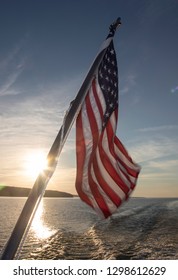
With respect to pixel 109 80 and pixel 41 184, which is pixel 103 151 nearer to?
pixel 109 80

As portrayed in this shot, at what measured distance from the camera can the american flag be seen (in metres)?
5.09

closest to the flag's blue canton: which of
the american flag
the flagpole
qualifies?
the american flag

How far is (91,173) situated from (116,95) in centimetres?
175

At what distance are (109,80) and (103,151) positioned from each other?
4.98 feet

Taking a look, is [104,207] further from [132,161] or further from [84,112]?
[84,112]

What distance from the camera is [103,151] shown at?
583 cm

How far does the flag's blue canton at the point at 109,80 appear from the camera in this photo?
5412 mm

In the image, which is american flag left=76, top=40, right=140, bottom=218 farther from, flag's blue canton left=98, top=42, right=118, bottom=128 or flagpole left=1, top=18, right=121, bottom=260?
flagpole left=1, top=18, right=121, bottom=260

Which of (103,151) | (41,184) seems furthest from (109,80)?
(41,184)

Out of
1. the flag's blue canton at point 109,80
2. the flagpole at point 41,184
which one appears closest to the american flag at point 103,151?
the flag's blue canton at point 109,80

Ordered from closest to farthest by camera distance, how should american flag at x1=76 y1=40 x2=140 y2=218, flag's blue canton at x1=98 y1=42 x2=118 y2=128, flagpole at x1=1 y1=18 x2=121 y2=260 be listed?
1. flagpole at x1=1 y1=18 x2=121 y2=260
2. american flag at x1=76 y1=40 x2=140 y2=218
3. flag's blue canton at x1=98 y1=42 x2=118 y2=128

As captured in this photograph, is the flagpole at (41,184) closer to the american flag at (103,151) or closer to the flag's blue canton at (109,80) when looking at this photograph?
the flag's blue canton at (109,80)

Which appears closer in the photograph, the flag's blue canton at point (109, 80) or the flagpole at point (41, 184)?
the flagpole at point (41, 184)
